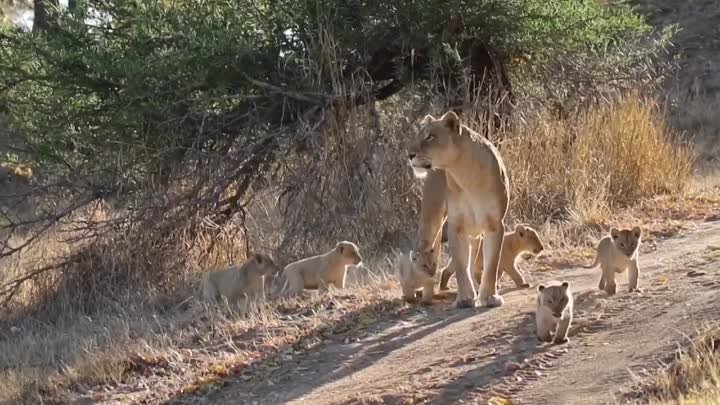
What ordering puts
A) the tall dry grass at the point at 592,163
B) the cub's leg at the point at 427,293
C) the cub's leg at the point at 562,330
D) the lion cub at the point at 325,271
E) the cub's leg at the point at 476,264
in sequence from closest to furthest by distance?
1. the cub's leg at the point at 562,330
2. the cub's leg at the point at 427,293
3. the cub's leg at the point at 476,264
4. the lion cub at the point at 325,271
5. the tall dry grass at the point at 592,163

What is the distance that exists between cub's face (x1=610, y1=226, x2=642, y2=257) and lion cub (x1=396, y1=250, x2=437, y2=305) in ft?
4.90

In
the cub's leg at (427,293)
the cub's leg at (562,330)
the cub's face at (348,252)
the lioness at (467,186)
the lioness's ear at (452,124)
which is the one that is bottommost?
the cub's leg at (562,330)

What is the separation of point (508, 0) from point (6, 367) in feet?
23.3

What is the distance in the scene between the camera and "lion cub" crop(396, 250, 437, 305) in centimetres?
942

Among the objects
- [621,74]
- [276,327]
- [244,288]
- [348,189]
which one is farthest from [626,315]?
[621,74]

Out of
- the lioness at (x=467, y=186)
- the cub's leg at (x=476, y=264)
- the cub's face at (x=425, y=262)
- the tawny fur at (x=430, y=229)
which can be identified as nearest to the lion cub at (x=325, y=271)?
the tawny fur at (x=430, y=229)

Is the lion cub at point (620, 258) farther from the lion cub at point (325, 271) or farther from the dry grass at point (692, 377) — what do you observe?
the lion cub at point (325, 271)

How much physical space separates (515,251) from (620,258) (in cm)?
134

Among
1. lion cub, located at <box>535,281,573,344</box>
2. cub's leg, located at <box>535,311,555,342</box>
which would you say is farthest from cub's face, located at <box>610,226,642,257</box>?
cub's leg, located at <box>535,311,555,342</box>

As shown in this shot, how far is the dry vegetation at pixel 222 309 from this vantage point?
920 centimetres

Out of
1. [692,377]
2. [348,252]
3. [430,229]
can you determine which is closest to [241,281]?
[348,252]

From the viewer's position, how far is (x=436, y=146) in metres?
8.91

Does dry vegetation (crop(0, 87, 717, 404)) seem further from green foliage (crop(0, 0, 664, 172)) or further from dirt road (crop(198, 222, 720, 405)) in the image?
green foliage (crop(0, 0, 664, 172))

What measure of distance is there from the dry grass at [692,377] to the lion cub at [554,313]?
3.14 ft
